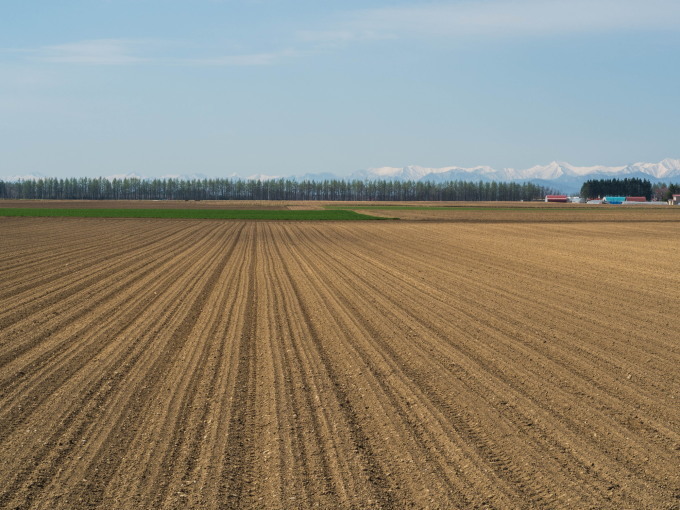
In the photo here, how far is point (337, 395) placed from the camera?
24.9 feet

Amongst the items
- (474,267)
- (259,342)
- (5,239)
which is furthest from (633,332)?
(5,239)

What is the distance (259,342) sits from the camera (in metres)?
10.3

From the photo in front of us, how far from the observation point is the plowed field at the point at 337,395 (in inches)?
211

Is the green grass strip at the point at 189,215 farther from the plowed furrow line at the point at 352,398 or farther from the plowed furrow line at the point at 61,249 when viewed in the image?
the plowed furrow line at the point at 352,398

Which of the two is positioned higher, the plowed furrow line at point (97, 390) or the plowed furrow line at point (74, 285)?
the plowed furrow line at point (74, 285)

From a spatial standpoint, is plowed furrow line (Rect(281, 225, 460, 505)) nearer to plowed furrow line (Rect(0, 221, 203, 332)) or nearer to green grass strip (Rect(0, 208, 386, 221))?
plowed furrow line (Rect(0, 221, 203, 332))

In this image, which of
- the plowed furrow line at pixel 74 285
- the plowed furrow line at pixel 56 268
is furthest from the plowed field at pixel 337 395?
the plowed furrow line at pixel 56 268

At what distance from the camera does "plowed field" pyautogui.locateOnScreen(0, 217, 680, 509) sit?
536 cm

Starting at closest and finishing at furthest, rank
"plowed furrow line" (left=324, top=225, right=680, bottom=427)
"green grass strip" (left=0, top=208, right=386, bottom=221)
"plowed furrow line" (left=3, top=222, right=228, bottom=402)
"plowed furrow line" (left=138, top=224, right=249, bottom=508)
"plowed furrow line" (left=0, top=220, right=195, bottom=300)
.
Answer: "plowed furrow line" (left=138, top=224, right=249, bottom=508)
"plowed furrow line" (left=324, top=225, right=680, bottom=427)
"plowed furrow line" (left=3, top=222, right=228, bottom=402)
"plowed furrow line" (left=0, top=220, right=195, bottom=300)
"green grass strip" (left=0, top=208, right=386, bottom=221)

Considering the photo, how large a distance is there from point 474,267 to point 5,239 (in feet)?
74.1

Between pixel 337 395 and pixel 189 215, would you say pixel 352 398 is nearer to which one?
pixel 337 395

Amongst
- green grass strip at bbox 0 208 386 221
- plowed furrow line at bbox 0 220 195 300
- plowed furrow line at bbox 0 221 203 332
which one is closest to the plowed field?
plowed furrow line at bbox 0 221 203 332

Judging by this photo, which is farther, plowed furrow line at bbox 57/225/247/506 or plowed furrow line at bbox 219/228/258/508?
plowed furrow line at bbox 57/225/247/506

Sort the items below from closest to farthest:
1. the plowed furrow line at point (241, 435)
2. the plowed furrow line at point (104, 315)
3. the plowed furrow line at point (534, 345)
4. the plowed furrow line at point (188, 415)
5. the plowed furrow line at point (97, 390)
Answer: the plowed furrow line at point (241, 435), the plowed furrow line at point (188, 415), the plowed furrow line at point (97, 390), the plowed furrow line at point (534, 345), the plowed furrow line at point (104, 315)
